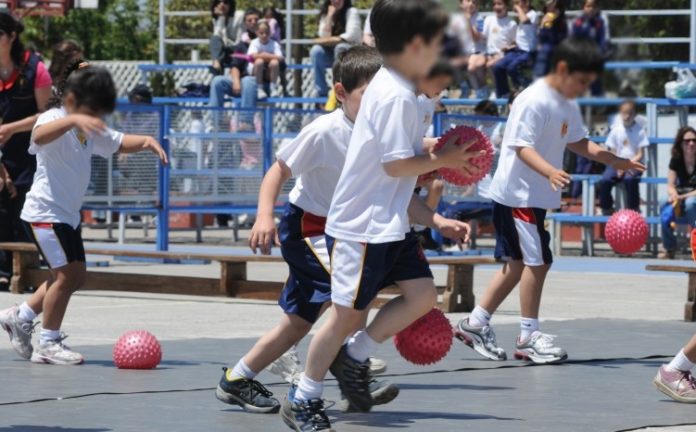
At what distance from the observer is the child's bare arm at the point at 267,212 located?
21.6ft

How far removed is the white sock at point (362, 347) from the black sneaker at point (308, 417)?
457 mm

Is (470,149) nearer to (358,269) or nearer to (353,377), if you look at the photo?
(358,269)

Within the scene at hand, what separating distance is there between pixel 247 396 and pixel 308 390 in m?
0.66

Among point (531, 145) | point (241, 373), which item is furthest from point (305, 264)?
point (531, 145)

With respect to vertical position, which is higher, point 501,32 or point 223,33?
point 501,32

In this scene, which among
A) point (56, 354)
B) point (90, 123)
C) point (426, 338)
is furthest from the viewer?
point (56, 354)

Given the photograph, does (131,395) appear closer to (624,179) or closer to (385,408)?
A: (385,408)

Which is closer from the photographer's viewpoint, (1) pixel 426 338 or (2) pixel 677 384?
(1) pixel 426 338

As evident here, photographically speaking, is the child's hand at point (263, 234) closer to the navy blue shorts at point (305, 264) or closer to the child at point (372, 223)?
the child at point (372, 223)

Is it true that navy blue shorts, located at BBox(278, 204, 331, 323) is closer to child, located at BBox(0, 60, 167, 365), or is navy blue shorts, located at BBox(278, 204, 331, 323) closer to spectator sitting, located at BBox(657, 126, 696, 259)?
child, located at BBox(0, 60, 167, 365)

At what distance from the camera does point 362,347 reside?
6703mm

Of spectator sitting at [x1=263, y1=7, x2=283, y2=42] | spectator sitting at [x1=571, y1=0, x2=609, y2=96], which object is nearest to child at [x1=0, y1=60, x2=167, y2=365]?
spectator sitting at [x1=571, y1=0, x2=609, y2=96]

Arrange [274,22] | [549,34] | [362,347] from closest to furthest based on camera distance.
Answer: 1. [549,34]
2. [362,347]
3. [274,22]

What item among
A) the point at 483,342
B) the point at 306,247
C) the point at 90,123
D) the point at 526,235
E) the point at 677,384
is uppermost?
the point at 90,123
